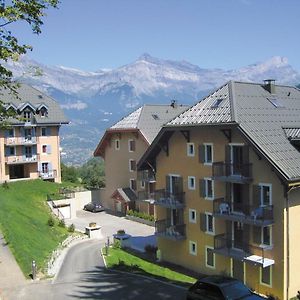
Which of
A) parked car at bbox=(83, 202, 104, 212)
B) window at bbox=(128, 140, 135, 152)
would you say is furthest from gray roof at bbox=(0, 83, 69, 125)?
parked car at bbox=(83, 202, 104, 212)

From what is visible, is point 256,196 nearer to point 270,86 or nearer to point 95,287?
point 270,86

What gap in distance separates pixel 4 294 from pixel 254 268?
570 inches

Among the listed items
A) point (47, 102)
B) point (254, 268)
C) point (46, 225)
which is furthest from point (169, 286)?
point (47, 102)

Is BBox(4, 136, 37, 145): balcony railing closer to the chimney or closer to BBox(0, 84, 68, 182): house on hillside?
BBox(0, 84, 68, 182): house on hillside

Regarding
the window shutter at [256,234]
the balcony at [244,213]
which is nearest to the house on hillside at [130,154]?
the balcony at [244,213]

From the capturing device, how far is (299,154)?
27000 millimetres

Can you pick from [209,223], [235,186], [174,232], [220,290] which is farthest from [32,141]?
[220,290]

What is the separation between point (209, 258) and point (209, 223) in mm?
2418

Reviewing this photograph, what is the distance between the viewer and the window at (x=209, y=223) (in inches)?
1216

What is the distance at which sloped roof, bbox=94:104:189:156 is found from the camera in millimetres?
53094

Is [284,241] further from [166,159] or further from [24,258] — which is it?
[24,258]

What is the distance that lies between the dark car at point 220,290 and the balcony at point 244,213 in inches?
272

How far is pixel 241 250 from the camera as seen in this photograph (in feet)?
92.5

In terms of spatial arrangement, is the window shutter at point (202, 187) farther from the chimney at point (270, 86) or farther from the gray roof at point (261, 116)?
the chimney at point (270, 86)
